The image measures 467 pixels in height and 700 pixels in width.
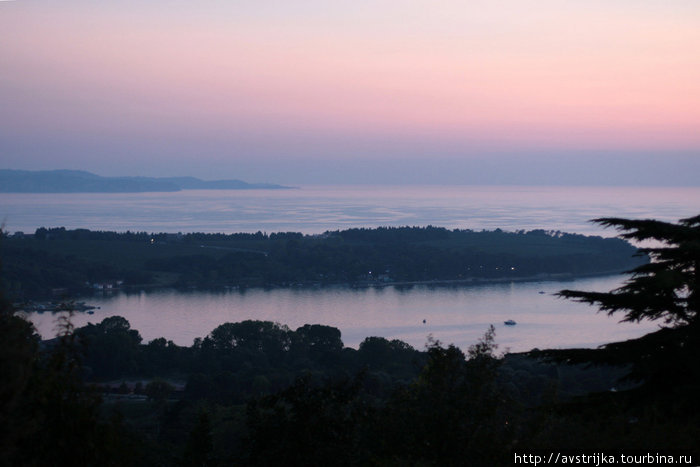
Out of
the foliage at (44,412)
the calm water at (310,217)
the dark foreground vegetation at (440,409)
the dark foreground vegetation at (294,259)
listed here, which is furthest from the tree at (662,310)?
the calm water at (310,217)

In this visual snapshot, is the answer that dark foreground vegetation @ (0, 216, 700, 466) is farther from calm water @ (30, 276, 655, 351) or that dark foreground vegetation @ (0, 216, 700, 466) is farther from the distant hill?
the distant hill

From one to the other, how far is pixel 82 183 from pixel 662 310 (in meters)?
116

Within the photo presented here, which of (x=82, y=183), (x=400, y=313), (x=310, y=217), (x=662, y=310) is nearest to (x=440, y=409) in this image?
(x=662, y=310)

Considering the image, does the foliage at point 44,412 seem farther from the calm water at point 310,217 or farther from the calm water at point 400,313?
the calm water at point 310,217

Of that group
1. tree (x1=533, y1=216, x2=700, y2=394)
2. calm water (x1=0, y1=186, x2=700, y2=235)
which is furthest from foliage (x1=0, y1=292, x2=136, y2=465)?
calm water (x1=0, y1=186, x2=700, y2=235)

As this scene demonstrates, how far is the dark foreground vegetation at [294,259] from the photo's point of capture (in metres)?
33.7

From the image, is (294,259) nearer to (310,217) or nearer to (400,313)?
(400,313)

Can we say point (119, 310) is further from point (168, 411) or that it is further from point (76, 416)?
point (76, 416)

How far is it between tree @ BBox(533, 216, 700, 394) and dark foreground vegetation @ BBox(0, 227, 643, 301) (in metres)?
28.3

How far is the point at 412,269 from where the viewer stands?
3772 centimetres

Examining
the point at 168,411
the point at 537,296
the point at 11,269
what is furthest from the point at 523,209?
the point at 168,411

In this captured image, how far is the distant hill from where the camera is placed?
319 feet

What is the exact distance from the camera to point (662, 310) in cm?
466

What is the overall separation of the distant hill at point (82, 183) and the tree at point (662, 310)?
94958 millimetres
